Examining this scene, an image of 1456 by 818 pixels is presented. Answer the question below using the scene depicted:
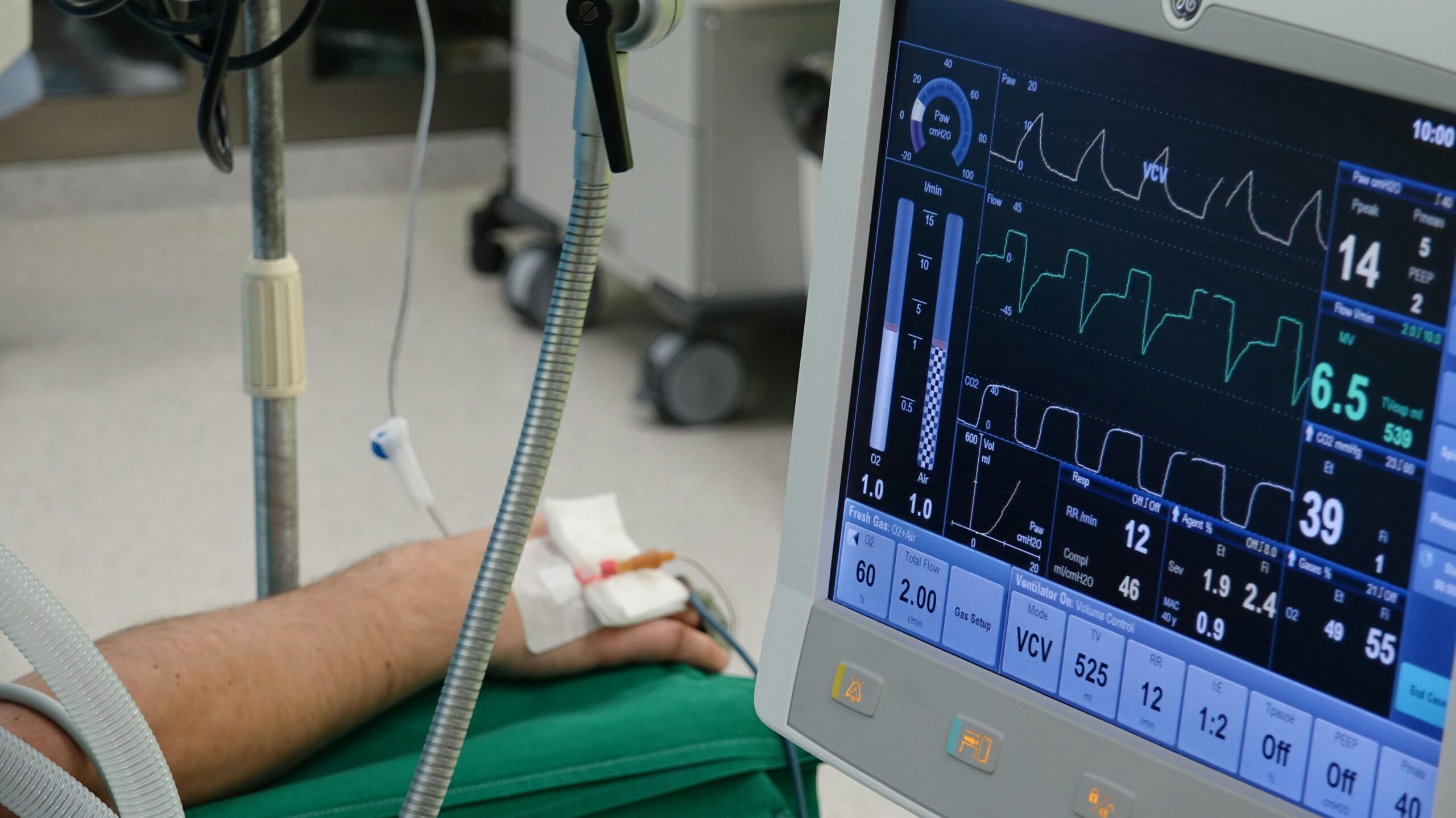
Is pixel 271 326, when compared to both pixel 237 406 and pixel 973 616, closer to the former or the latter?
pixel 973 616

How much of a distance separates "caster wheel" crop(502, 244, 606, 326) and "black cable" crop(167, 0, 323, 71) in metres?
1.75

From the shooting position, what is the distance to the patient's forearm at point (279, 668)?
0.90 metres

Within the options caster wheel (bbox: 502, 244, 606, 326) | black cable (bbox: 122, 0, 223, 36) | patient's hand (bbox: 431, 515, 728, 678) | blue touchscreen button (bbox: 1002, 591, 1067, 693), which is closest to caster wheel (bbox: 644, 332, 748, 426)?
caster wheel (bbox: 502, 244, 606, 326)

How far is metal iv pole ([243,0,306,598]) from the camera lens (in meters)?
0.95

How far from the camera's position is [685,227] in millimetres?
2307

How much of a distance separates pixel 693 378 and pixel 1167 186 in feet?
6.18

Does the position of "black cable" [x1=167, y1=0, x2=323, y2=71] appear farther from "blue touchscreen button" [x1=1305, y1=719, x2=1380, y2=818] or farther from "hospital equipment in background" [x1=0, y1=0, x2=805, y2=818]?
"blue touchscreen button" [x1=1305, y1=719, x2=1380, y2=818]

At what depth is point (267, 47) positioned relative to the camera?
86cm

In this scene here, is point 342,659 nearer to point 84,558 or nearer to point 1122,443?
point 1122,443

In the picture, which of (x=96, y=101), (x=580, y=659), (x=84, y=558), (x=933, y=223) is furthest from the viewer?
(x=96, y=101)

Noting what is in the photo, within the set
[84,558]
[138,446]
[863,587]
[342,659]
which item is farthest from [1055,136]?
[138,446]

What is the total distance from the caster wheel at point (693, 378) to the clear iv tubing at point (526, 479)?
166 cm

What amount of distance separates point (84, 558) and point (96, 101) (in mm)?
1558

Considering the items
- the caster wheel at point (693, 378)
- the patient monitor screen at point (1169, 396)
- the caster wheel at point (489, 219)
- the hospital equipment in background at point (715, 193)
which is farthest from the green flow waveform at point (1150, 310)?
the caster wheel at point (489, 219)
